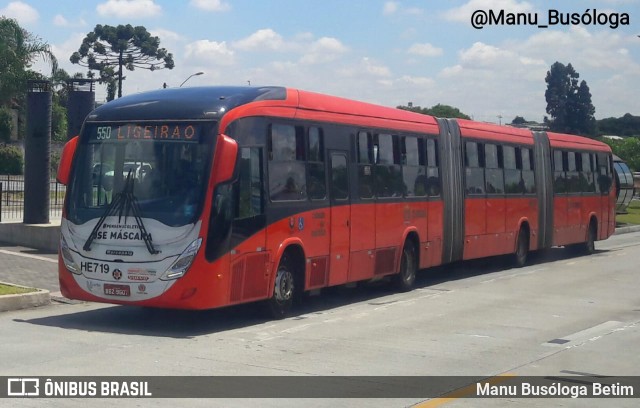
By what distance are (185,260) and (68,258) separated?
190 cm

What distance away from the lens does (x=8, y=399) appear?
8633 mm

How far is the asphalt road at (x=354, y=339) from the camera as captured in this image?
10368mm

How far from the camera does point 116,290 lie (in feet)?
42.8

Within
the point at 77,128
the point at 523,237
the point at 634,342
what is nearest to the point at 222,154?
→ the point at 634,342

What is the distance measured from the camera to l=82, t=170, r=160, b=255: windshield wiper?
42.4 feet

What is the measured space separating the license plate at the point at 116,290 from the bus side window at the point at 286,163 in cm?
248

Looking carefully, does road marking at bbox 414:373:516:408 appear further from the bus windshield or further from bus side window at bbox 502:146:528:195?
bus side window at bbox 502:146:528:195

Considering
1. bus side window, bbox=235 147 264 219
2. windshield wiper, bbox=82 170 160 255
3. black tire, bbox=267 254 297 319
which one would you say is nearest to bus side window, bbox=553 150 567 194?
black tire, bbox=267 254 297 319

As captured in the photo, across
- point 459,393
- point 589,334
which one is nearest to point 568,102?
point 589,334

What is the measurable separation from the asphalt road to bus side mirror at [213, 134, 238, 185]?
81.0 inches

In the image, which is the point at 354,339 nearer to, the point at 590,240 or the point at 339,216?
the point at 339,216

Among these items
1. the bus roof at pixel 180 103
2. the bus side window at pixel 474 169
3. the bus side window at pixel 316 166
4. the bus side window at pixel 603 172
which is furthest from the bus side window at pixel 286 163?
the bus side window at pixel 603 172

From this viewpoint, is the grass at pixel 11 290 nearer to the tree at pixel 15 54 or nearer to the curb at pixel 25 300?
the curb at pixel 25 300

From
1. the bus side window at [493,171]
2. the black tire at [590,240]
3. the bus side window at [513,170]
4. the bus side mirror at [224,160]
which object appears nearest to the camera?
the bus side mirror at [224,160]
